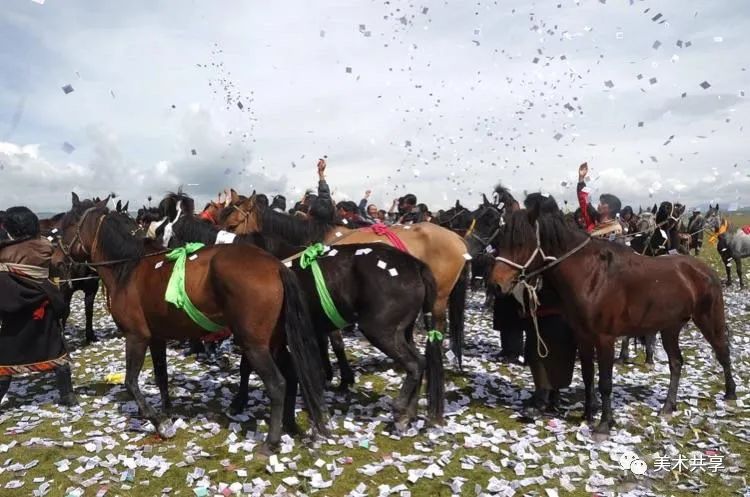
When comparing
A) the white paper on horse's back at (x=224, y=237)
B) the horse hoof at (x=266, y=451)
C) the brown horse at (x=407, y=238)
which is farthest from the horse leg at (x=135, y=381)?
the brown horse at (x=407, y=238)

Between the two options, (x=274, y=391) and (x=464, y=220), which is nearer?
(x=274, y=391)

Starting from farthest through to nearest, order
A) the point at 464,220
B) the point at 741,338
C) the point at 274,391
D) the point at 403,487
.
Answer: the point at 464,220
the point at 741,338
the point at 274,391
the point at 403,487

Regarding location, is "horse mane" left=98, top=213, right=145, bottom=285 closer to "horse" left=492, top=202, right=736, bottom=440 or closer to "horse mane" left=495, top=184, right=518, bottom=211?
"horse" left=492, top=202, right=736, bottom=440

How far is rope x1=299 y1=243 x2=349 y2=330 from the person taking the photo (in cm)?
612

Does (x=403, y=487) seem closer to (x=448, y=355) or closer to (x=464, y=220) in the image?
(x=448, y=355)

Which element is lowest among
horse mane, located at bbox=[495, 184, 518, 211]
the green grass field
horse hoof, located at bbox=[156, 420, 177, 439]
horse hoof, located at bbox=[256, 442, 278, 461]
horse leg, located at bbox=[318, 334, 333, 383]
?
the green grass field

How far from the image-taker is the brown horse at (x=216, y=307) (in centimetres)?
560

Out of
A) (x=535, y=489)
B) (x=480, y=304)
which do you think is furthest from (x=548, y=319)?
(x=480, y=304)

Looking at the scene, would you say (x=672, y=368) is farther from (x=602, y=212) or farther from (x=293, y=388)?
(x=293, y=388)

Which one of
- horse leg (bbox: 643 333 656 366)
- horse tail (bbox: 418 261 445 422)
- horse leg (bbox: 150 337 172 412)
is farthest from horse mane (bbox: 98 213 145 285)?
horse leg (bbox: 643 333 656 366)

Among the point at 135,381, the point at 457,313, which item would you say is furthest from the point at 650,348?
the point at 135,381

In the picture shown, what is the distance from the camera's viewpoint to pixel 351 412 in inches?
272

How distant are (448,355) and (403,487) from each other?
5040mm

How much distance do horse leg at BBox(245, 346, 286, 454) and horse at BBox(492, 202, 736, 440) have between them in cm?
287
